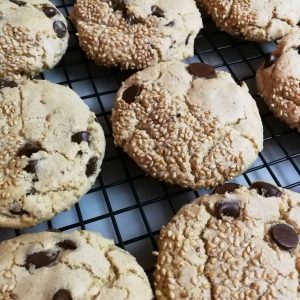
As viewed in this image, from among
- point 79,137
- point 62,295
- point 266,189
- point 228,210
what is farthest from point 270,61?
point 62,295

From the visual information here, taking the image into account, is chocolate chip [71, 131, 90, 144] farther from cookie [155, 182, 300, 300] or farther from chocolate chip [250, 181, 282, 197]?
chocolate chip [250, 181, 282, 197]

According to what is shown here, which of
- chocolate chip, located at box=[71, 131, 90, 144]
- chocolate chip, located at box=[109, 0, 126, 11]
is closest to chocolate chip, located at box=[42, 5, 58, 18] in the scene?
chocolate chip, located at box=[109, 0, 126, 11]

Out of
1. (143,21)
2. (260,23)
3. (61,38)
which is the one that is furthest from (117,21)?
(260,23)

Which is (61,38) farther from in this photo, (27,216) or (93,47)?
(27,216)

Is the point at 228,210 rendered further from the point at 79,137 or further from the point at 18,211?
the point at 18,211

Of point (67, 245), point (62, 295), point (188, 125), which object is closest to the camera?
point (62, 295)
